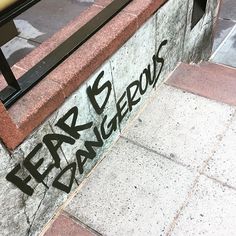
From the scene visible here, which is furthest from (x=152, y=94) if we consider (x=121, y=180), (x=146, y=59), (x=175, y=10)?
(x=121, y=180)

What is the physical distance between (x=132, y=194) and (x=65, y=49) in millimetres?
1211

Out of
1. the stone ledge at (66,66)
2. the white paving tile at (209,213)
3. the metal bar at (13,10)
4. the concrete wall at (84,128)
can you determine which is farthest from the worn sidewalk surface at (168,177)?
the metal bar at (13,10)

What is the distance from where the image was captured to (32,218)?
2.13 meters

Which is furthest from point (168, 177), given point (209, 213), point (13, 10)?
point (13, 10)

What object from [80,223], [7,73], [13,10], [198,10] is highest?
[13,10]

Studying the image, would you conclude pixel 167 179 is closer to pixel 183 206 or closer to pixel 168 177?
pixel 168 177

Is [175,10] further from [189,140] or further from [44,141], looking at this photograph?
[44,141]

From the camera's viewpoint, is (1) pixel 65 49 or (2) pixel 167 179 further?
(2) pixel 167 179

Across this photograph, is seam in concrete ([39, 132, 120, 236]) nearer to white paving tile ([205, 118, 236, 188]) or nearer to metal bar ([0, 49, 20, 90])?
white paving tile ([205, 118, 236, 188])

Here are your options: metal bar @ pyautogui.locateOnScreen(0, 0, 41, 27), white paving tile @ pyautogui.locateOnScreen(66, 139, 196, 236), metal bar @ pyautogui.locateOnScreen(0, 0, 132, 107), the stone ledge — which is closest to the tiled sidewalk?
white paving tile @ pyautogui.locateOnScreen(66, 139, 196, 236)

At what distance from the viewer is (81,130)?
2.23 m

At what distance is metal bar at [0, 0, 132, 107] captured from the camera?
1.86m

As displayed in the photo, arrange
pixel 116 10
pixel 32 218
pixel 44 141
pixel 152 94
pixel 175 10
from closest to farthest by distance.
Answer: pixel 44 141 < pixel 32 218 < pixel 116 10 < pixel 175 10 < pixel 152 94

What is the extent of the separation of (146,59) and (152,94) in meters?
0.49
